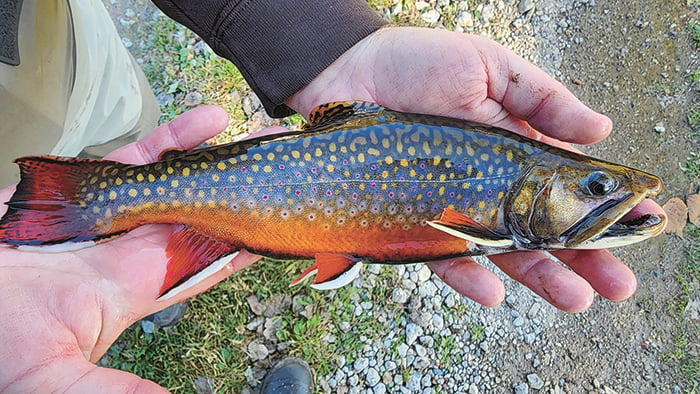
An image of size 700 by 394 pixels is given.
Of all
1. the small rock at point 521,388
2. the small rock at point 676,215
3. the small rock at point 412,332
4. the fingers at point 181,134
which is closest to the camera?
the fingers at point 181,134

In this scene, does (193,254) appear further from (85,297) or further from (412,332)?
(412,332)

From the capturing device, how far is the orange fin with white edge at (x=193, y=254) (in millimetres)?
3391

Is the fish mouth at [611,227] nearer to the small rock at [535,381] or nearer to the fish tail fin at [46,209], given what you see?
the small rock at [535,381]

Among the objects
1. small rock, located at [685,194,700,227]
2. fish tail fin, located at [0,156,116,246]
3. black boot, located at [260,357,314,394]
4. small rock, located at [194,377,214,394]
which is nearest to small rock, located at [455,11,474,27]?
small rock, located at [685,194,700,227]

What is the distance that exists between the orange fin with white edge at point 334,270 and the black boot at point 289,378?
181 cm

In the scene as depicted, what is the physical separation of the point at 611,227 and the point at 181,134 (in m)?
3.08

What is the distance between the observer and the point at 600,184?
3219 millimetres

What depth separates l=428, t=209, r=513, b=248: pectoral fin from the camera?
3.12m

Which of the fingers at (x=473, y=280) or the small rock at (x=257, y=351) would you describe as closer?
the fingers at (x=473, y=280)

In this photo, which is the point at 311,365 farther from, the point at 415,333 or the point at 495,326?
the point at 495,326

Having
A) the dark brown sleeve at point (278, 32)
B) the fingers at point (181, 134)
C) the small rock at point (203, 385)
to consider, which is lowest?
the small rock at point (203, 385)

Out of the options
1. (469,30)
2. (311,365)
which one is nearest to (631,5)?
(469,30)

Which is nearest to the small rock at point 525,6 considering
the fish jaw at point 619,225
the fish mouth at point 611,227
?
the fish jaw at point 619,225

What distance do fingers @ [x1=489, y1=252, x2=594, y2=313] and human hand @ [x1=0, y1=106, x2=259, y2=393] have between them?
2021 mm
